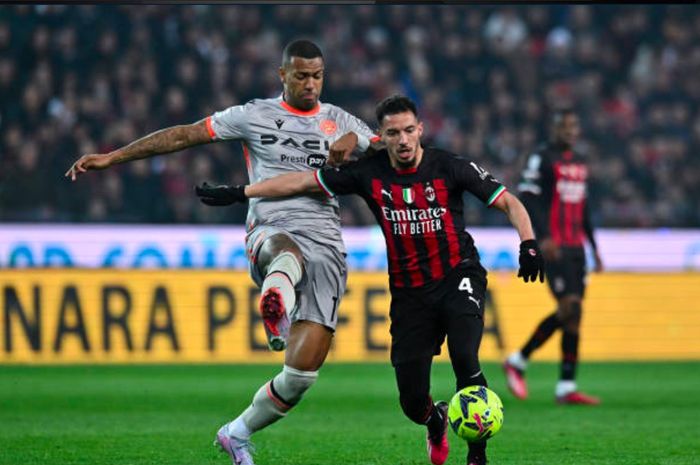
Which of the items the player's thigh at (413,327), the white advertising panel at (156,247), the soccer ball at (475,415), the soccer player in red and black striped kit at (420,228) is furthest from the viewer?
the white advertising panel at (156,247)

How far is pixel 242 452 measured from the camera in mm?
6633

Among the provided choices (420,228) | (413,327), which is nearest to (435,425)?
(413,327)

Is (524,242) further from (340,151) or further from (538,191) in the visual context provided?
(538,191)

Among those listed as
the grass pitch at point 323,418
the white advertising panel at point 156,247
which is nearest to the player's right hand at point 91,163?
the grass pitch at point 323,418

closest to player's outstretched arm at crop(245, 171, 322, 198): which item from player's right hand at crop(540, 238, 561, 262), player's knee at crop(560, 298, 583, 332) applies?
player's right hand at crop(540, 238, 561, 262)

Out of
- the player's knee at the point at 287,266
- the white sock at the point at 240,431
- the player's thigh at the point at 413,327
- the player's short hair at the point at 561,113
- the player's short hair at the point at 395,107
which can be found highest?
the player's short hair at the point at 561,113

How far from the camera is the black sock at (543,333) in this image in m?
10.9

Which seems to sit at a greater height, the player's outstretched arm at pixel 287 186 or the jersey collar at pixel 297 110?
the jersey collar at pixel 297 110

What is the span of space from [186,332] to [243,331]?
0.64m

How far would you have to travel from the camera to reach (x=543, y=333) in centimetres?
1096

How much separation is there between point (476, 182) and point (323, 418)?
3644mm

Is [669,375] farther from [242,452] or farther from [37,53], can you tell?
[37,53]

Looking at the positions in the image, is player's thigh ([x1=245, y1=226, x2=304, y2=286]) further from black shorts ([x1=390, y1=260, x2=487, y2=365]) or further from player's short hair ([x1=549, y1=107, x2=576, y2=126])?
player's short hair ([x1=549, y1=107, x2=576, y2=126])

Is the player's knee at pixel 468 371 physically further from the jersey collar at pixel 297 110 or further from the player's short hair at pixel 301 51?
the player's short hair at pixel 301 51
